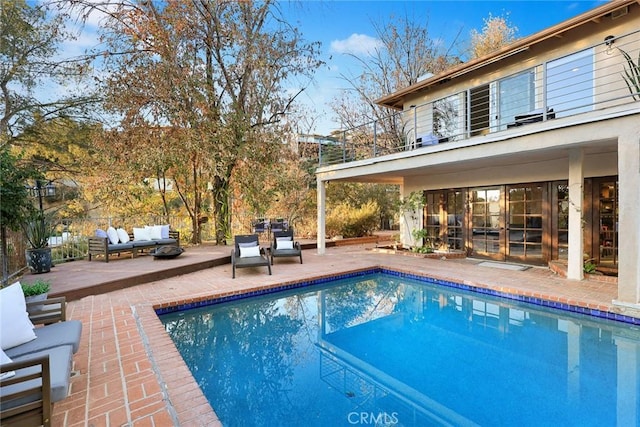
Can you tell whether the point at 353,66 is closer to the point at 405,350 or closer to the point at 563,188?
the point at 563,188

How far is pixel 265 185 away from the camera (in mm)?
14570

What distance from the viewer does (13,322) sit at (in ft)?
10.3

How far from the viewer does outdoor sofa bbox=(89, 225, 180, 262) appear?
9634mm

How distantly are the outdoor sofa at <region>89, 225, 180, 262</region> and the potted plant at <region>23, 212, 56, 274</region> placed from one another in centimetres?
151

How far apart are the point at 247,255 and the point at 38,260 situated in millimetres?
4881

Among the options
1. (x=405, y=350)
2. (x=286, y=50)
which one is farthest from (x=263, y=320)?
(x=286, y=50)

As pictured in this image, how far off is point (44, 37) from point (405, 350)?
16190 mm

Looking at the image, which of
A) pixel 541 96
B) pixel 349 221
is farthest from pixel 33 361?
pixel 349 221

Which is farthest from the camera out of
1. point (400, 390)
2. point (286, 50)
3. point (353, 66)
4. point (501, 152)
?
point (353, 66)

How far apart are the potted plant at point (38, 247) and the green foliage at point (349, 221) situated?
1019cm

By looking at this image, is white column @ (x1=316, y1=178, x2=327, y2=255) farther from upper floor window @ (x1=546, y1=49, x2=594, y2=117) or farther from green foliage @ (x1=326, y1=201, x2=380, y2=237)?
upper floor window @ (x1=546, y1=49, x2=594, y2=117)

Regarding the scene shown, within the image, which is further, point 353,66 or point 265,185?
point 353,66

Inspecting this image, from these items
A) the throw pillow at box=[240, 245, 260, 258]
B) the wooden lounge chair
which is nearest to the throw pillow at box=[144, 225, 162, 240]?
the throw pillow at box=[240, 245, 260, 258]

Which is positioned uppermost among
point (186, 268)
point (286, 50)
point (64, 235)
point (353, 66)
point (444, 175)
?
point (353, 66)
